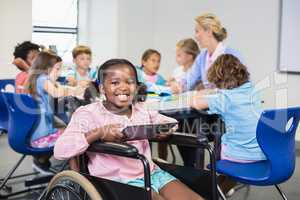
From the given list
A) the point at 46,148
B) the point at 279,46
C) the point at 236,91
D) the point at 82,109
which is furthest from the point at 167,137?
the point at 279,46

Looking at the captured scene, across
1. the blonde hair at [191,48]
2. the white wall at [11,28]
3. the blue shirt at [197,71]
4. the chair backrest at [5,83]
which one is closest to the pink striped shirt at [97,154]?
the blue shirt at [197,71]

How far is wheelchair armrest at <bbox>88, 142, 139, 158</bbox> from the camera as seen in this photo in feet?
5.24

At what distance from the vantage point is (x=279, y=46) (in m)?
4.80

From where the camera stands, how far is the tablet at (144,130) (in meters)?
1.74

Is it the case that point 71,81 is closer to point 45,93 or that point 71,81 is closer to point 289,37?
point 45,93

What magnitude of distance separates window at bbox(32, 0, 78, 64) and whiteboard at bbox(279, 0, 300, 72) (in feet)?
9.19

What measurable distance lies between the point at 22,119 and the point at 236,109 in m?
1.32

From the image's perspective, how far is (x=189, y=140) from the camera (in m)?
1.85

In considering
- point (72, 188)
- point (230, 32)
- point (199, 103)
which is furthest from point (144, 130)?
point (230, 32)

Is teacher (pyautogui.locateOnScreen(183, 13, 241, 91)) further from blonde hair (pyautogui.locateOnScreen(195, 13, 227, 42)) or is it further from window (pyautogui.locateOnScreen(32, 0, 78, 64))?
window (pyautogui.locateOnScreen(32, 0, 78, 64))

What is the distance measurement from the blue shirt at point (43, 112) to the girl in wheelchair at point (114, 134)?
99cm

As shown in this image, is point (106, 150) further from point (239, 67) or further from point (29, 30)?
point (29, 30)

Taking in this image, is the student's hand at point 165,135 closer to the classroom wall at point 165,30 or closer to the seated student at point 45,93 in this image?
the seated student at point 45,93

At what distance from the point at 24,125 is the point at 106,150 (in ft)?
4.04
